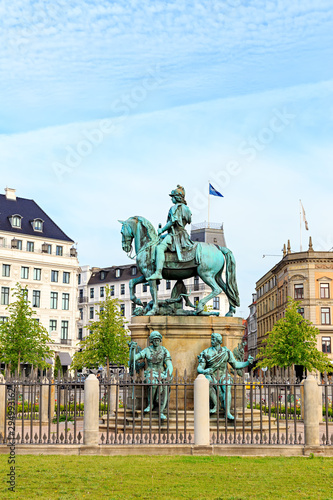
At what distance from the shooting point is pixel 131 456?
42.4ft

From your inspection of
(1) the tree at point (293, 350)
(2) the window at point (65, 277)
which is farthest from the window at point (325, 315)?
(2) the window at point (65, 277)

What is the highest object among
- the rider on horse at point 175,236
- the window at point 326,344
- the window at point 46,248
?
the window at point 46,248

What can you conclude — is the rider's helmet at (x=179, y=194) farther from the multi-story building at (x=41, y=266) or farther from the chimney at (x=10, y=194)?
the chimney at (x=10, y=194)

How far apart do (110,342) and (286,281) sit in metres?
36.2

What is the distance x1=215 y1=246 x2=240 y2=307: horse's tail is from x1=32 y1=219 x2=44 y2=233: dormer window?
54.1 metres

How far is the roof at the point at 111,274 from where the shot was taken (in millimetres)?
94688

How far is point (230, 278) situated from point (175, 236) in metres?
1.92

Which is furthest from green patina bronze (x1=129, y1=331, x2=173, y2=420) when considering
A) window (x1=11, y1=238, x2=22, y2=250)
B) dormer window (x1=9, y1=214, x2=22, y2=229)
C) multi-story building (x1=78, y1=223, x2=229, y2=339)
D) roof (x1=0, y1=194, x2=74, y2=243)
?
multi-story building (x1=78, y1=223, x2=229, y2=339)

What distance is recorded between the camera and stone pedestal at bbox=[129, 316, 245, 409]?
652 inches

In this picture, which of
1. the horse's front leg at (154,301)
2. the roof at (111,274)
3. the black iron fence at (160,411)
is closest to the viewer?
the black iron fence at (160,411)

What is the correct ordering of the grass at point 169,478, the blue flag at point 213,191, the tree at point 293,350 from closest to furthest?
the grass at point 169,478 → the blue flag at point 213,191 → the tree at point 293,350

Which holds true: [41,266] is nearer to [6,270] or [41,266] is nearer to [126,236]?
[6,270]

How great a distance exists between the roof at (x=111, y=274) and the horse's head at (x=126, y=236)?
244 feet

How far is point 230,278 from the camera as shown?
18.1 metres
